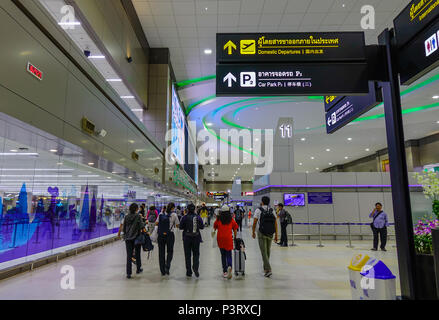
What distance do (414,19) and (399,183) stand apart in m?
1.97

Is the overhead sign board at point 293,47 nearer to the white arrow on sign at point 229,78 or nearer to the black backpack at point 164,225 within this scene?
the white arrow on sign at point 229,78

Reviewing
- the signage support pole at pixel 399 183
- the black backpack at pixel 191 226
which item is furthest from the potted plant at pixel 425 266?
the black backpack at pixel 191 226

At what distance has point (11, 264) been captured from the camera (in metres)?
5.66

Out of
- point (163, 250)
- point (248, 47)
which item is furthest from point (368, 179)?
point (248, 47)

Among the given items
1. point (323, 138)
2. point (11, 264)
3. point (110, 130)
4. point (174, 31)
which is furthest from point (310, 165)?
point (11, 264)

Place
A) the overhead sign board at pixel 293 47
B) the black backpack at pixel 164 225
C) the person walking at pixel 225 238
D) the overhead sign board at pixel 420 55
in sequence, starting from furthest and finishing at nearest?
the black backpack at pixel 164 225
the person walking at pixel 225 238
the overhead sign board at pixel 293 47
the overhead sign board at pixel 420 55

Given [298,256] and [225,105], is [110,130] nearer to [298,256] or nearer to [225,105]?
[298,256]

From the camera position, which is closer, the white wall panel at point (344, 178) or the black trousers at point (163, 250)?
the black trousers at point (163, 250)

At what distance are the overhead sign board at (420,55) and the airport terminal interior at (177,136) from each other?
2 cm

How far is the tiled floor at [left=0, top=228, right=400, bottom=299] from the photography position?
4355 mm

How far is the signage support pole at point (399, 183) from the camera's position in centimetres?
327

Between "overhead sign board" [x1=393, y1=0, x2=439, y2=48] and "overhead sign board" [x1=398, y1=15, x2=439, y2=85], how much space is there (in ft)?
0.22

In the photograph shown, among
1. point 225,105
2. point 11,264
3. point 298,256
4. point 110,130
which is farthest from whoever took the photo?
point 225,105
